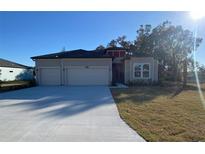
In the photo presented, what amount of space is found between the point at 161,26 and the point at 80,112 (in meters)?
25.6

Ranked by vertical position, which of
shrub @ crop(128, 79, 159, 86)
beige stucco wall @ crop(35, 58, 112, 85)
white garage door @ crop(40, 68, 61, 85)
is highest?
beige stucco wall @ crop(35, 58, 112, 85)

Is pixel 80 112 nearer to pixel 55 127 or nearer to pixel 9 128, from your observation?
pixel 55 127

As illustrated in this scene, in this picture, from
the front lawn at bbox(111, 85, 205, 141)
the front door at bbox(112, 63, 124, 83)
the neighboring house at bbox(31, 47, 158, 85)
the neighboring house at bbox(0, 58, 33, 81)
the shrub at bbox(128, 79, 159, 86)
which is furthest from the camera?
the neighboring house at bbox(0, 58, 33, 81)

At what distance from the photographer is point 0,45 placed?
20.7 meters

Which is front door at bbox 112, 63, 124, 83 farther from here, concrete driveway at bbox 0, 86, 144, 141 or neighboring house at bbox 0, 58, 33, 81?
concrete driveway at bbox 0, 86, 144, 141

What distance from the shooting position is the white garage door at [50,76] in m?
22.0

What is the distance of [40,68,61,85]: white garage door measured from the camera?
72.0 feet

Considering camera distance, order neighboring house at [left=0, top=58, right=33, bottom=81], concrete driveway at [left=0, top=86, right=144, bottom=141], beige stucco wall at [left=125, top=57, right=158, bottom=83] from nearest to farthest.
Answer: concrete driveway at [left=0, top=86, right=144, bottom=141]
beige stucco wall at [left=125, top=57, right=158, bottom=83]
neighboring house at [left=0, top=58, right=33, bottom=81]

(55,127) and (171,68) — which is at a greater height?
(171,68)

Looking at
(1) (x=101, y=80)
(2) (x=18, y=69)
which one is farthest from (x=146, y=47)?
(2) (x=18, y=69)

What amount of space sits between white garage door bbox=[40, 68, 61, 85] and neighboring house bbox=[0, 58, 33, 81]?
35.6 feet

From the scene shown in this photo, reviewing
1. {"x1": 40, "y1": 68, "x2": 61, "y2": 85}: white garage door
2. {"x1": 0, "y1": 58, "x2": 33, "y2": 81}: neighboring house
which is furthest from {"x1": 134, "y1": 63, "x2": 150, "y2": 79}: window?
{"x1": 0, "y1": 58, "x2": 33, "y2": 81}: neighboring house

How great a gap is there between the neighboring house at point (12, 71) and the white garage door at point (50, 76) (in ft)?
35.6
